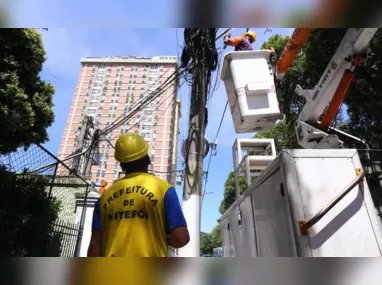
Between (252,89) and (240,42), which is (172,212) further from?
A: (240,42)

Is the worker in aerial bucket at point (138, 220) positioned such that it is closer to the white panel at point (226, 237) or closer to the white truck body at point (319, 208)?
the white truck body at point (319, 208)

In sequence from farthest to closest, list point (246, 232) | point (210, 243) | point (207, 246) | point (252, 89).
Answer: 1. point (210, 243)
2. point (207, 246)
3. point (252, 89)
4. point (246, 232)

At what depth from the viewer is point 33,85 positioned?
7.45 m

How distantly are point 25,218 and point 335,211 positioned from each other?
465 centimetres

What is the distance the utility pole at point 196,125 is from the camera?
4.72 m

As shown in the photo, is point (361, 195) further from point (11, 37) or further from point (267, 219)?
point (11, 37)

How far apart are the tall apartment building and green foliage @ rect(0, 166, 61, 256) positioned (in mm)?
53609

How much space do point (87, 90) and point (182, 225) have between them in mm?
73514

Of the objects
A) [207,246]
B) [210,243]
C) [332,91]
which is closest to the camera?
[332,91]

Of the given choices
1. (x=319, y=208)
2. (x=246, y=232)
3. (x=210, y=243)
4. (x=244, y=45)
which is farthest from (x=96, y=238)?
(x=210, y=243)

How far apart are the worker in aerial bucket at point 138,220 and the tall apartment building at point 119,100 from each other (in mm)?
57435

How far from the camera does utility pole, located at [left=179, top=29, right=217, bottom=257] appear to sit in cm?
472

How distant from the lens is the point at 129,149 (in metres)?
1.55

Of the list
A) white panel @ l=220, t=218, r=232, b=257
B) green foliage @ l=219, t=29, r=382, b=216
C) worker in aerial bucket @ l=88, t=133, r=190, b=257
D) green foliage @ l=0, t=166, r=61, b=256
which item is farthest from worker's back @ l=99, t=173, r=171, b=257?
green foliage @ l=219, t=29, r=382, b=216
